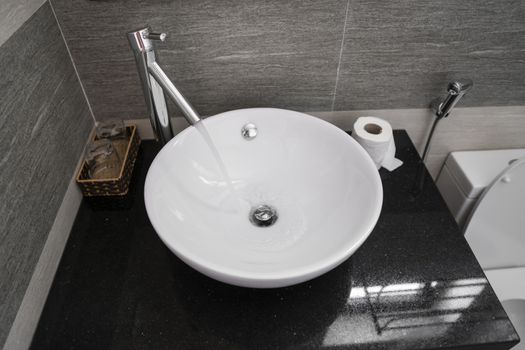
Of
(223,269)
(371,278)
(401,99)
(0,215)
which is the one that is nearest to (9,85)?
(0,215)

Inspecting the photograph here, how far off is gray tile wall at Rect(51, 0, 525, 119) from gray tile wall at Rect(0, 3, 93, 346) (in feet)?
0.32

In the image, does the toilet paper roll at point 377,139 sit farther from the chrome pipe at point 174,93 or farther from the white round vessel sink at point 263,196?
the chrome pipe at point 174,93

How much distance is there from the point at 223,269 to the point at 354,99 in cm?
67

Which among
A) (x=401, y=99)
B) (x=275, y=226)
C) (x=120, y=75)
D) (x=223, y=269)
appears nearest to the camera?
(x=223, y=269)

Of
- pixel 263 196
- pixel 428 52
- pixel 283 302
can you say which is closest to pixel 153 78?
pixel 263 196

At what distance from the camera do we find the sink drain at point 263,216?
87 centimetres

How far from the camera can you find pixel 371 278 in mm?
801

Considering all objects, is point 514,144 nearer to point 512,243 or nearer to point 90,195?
point 512,243

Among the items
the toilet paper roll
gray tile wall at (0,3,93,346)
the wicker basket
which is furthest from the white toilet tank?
gray tile wall at (0,3,93,346)

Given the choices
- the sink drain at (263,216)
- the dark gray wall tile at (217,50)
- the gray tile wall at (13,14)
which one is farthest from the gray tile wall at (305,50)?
the sink drain at (263,216)

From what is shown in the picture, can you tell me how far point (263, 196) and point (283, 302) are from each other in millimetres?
273

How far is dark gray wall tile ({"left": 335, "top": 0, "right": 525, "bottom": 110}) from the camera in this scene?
930 mm

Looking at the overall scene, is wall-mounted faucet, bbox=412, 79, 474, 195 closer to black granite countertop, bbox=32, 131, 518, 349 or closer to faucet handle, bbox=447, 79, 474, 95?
faucet handle, bbox=447, 79, 474, 95

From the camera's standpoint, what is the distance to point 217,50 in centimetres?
97
